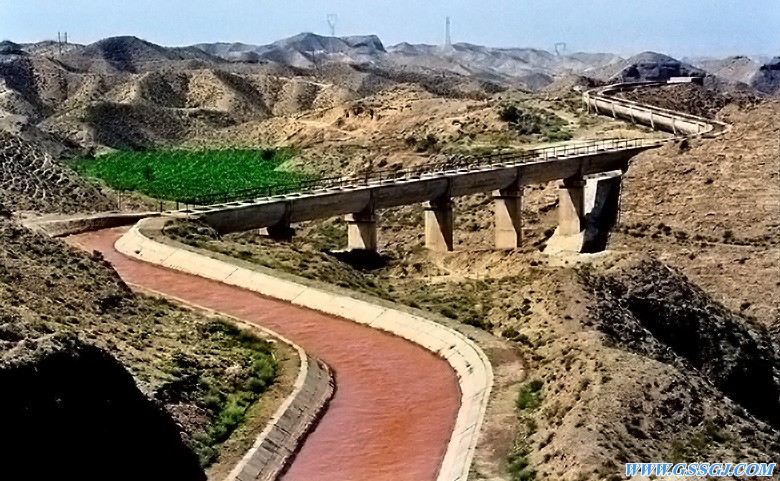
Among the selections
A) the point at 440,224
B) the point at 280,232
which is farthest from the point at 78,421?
the point at 440,224

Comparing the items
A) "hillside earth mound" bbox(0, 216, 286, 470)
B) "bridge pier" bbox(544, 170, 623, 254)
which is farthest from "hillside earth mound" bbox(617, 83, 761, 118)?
"hillside earth mound" bbox(0, 216, 286, 470)

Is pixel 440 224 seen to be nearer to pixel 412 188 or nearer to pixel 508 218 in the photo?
pixel 412 188

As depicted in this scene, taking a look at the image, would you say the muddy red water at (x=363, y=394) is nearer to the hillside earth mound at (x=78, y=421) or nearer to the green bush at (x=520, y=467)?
the green bush at (x=520, y=467)

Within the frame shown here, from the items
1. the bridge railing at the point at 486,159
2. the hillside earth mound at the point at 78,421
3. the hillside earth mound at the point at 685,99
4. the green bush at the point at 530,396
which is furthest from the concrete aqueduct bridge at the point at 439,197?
the hillside earth mound at the point at 685,99

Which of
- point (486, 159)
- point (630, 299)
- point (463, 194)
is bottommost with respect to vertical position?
point (630, 299)

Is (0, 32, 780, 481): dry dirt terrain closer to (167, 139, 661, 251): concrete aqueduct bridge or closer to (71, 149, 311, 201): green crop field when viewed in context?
(167, 139, 661, 251): concrete aqueduct bridge
